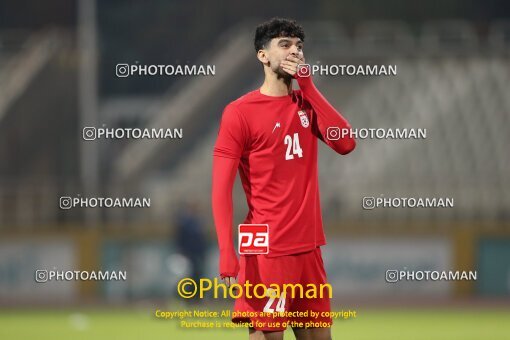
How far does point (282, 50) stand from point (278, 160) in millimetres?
620

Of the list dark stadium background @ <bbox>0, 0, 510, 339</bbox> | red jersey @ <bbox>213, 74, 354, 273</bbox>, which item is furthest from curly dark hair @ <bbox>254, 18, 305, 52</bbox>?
dark stadium background @ <bbox>0, 0, 510, 339</bbox>

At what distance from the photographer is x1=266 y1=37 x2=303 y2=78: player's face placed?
6.81 m

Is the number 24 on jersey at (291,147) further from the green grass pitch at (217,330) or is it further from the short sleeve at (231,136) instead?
the green grass pitch at (217,330)

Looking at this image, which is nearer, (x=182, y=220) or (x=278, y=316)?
(x=278, y=316)

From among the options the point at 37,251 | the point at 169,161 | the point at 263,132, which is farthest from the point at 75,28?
the point at 263,132

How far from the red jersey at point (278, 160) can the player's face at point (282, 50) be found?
16 cm

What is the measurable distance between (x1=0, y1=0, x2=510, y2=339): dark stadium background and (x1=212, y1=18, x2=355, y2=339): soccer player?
10.4 m

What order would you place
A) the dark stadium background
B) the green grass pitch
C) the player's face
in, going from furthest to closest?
the dark stadium background < the green grass pitch < the player's face

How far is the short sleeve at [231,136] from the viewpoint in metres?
6.79

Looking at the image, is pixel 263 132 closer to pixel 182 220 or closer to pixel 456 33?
pixel 182 220

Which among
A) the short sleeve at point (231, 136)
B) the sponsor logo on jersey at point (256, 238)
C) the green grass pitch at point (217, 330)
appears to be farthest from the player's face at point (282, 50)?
the green grass pitch at point (217, 330)

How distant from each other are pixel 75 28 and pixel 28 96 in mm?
1901

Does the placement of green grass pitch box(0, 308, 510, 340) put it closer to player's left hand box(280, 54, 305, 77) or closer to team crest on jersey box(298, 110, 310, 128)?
team crest on jersey box(298, 110, 310, 128)

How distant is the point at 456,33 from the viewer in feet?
79.9
